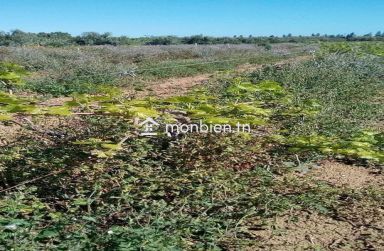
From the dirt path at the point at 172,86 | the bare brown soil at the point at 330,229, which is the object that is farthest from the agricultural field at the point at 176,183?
the dirt path at the point at 172,86

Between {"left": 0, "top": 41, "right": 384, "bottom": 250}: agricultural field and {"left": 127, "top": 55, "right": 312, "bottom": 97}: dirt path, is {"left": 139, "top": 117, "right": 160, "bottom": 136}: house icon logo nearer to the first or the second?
{"left": 0, "top": 41, "right": 384, "bottom": 250}: agricultural field

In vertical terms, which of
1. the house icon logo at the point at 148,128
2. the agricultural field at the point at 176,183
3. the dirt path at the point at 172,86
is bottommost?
the dirt path at the point at 172,86

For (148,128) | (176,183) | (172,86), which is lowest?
(172,86)

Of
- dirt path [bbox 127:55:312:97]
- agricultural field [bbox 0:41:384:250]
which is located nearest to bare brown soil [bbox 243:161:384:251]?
agricultural field [bbox 0:41:384:250]

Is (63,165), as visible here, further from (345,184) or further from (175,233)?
(345,184)

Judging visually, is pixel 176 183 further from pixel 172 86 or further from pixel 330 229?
pixel 172 86

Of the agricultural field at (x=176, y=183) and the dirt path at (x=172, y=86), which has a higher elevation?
the agricultural field at (x=176, y=183)

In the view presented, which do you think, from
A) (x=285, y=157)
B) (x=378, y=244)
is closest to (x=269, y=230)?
(x=378, y=244)

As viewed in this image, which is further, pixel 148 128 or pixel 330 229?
pixel 148 128

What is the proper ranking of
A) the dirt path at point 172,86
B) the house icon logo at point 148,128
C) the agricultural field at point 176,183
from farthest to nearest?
the dirt path at point 172,86
the house icon logo at point 148,128
the agricultural field at point 176,183

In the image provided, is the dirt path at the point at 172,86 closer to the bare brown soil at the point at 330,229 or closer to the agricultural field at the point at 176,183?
the agricultural field at the point at 176,183

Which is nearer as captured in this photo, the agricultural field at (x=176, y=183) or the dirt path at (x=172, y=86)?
the agricultural field at (x=176, y=183)

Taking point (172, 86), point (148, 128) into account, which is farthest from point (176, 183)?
point (172, 86)

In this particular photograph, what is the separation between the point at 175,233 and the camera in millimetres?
2400
